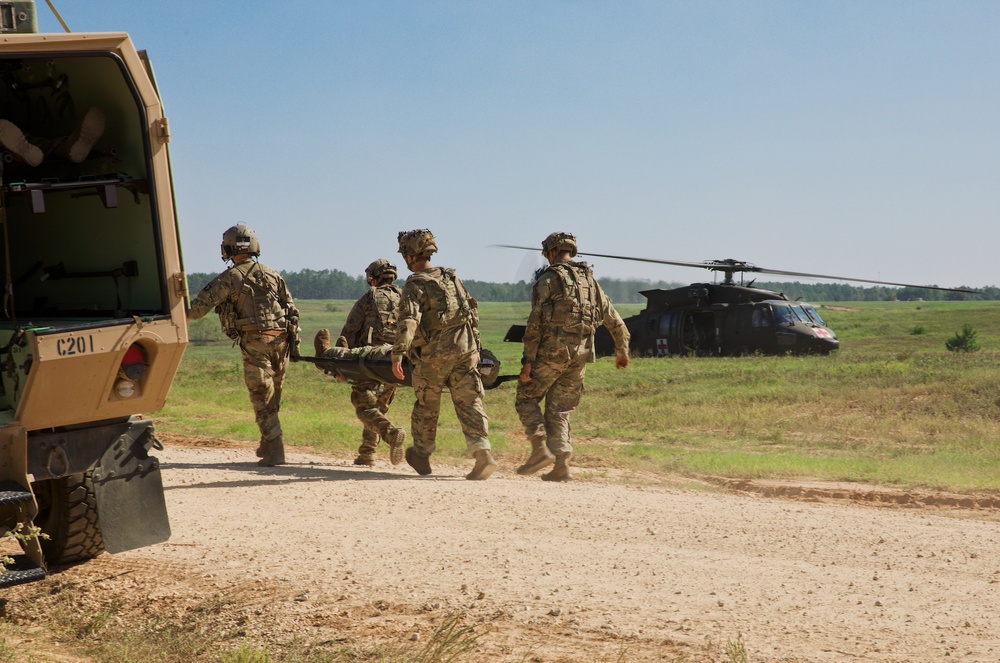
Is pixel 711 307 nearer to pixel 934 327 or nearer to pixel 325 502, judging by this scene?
pixel 325 502

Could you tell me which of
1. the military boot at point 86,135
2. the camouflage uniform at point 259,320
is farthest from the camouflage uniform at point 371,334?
the military boot at point 86,135

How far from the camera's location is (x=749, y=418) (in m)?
16.8

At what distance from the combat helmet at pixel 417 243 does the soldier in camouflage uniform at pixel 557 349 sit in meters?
1.05

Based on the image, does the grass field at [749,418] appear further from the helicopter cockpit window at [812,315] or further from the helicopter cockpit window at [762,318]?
the helicopter cockpit window at [812,315]

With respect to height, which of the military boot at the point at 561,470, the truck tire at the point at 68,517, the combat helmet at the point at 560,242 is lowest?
the military boot at the point at 561,470

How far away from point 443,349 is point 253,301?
6.29 ft

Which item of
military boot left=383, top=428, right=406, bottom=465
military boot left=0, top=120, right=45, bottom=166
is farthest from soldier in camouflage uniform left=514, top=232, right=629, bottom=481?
military boot left=0, top=120, right=45, bottom=166

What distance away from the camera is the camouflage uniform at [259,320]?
9.67 metres

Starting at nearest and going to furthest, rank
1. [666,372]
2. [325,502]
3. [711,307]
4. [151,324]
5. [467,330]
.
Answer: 1. [151,324]
2. [325,502]
3. [467,330]
4. [666,372]
5. [711,307]

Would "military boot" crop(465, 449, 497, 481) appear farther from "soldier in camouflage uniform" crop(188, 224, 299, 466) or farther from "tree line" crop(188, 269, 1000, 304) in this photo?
"tree line" crop(188, 269, 1000, 304)

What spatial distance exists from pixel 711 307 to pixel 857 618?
25413mm

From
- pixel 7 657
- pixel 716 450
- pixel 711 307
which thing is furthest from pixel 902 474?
pixel 711 307

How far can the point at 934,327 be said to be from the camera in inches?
2120

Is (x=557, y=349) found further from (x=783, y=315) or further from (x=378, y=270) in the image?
(x=783, y=315)
